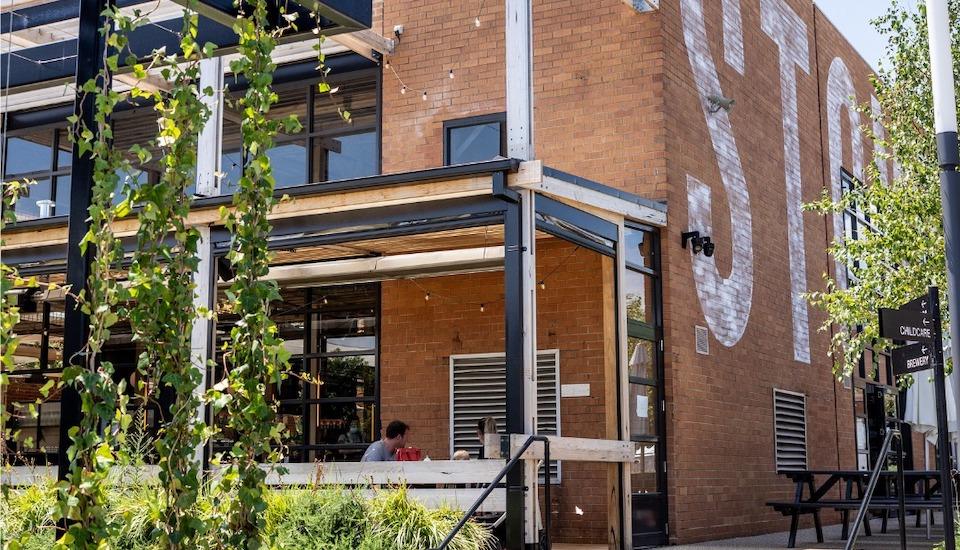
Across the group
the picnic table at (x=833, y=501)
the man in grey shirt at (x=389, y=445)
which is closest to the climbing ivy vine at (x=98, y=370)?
the man in grey shirt at (x=389, y=445)

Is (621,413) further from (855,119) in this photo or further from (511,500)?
(855,119)

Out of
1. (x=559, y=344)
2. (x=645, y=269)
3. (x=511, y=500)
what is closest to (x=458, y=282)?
(x=559, y=344)

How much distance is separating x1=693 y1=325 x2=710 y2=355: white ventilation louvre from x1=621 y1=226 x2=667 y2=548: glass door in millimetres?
800

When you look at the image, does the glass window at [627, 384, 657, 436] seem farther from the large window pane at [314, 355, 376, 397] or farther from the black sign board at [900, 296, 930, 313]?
the black sign board at [900, 296, 930, 313]

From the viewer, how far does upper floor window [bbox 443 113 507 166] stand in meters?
13.4

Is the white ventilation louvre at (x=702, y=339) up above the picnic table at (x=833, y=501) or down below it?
above

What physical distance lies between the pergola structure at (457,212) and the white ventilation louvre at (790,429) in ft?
13.3

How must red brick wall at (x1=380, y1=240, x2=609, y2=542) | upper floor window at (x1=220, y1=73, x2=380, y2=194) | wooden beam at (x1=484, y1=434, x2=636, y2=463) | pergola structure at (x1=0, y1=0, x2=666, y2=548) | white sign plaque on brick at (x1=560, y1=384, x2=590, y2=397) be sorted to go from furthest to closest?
upper floor window at (x1=220, y1=73, x2=380, y2=194), white sign plaque on brick at (x1=560, y1=384, x2=590, y2=397), red brick wall at (x1=380, y1=240, x2=609, y2=542), wooden beam at (x1=484, y1=434, x2=636, y2=463), pergola structure at (x1=0, y1=0, x2=666, y2=548)

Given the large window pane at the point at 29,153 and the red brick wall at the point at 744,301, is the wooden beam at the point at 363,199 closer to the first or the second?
the red brick wall at the point at 744,301

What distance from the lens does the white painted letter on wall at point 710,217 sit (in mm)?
13375

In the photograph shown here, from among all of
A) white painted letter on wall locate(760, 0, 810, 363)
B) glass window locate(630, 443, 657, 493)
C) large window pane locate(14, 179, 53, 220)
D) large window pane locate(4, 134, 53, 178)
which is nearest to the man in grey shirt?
glass window locate(630, 443, 657, 493)

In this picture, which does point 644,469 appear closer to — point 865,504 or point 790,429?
point 865,504

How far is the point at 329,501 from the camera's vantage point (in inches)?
338

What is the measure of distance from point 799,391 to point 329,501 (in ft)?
29.7
